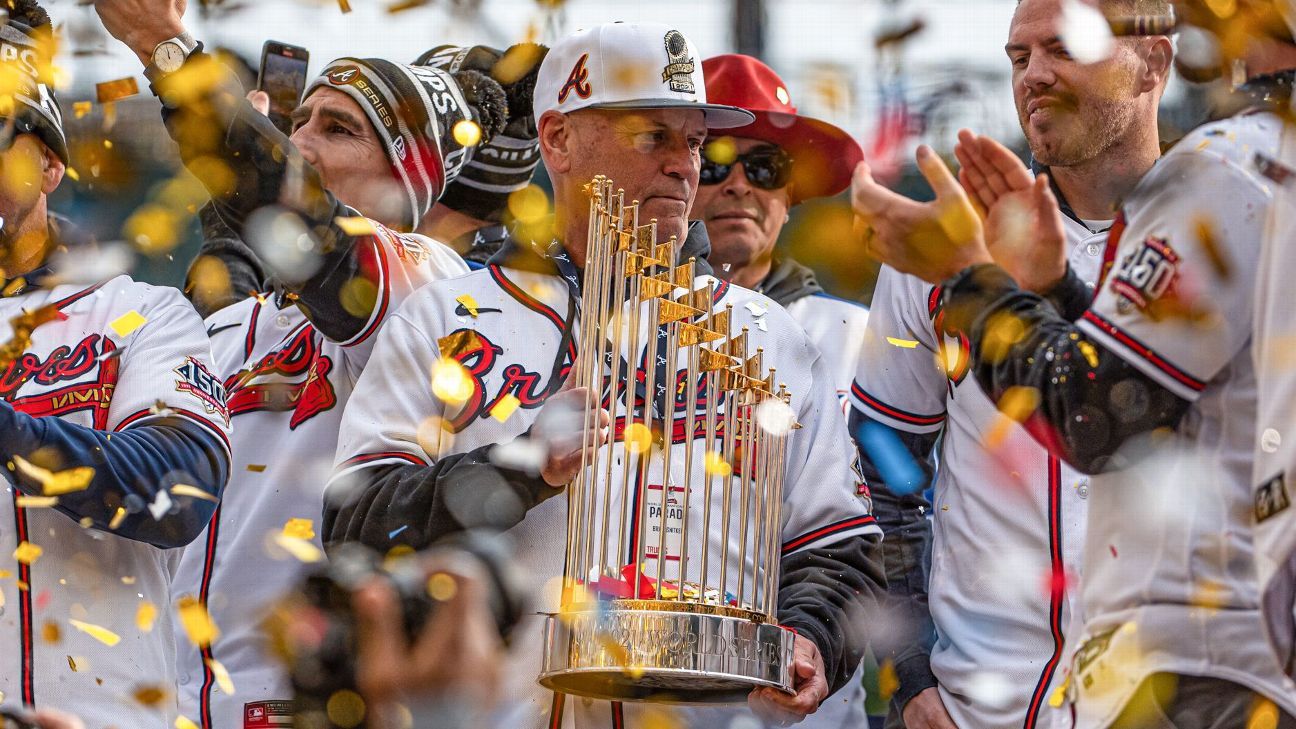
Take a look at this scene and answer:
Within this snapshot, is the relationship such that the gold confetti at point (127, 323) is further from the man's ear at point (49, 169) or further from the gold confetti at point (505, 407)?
the gold confetti at point (505, 407)

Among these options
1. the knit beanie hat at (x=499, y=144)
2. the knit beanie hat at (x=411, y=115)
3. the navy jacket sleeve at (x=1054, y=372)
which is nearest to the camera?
the navy jacket sleeve at (x=1054, y=372)

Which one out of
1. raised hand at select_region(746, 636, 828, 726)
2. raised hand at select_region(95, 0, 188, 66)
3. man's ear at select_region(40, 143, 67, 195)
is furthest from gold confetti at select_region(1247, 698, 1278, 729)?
man's ear at select_region(40, 143, 67, 195)

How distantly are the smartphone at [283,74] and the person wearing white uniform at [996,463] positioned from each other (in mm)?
1934

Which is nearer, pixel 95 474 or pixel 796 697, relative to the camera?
pixel 796 697

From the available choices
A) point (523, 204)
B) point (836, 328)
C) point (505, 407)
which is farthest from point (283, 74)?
point (505, 407)

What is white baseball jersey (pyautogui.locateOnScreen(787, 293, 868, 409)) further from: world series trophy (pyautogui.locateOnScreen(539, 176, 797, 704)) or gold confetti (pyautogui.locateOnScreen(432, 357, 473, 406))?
gold confetti (pyautogui.locateOnScreen(432, 357, 473, 406))

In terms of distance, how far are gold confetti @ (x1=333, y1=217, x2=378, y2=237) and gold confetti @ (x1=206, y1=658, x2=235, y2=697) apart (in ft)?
3.36

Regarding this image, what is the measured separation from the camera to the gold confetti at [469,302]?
12.8 feet

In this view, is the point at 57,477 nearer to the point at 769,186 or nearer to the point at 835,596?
the point at 835,596

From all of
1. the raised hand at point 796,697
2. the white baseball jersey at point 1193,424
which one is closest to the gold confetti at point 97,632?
the raised hand at point 796,697

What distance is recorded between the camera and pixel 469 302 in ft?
12.9

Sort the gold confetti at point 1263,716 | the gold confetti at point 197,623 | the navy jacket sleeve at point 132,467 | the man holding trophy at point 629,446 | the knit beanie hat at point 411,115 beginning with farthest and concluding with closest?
the knit beanie hat at point 411,115 < the gold confetti at point 197,623 < the navy jacket sleeve at point 132,467 < the man holding trophy at point 629,446 < the gold confetti at point 1263,716

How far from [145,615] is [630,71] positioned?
5.21 feet

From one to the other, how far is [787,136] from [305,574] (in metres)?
2.06
